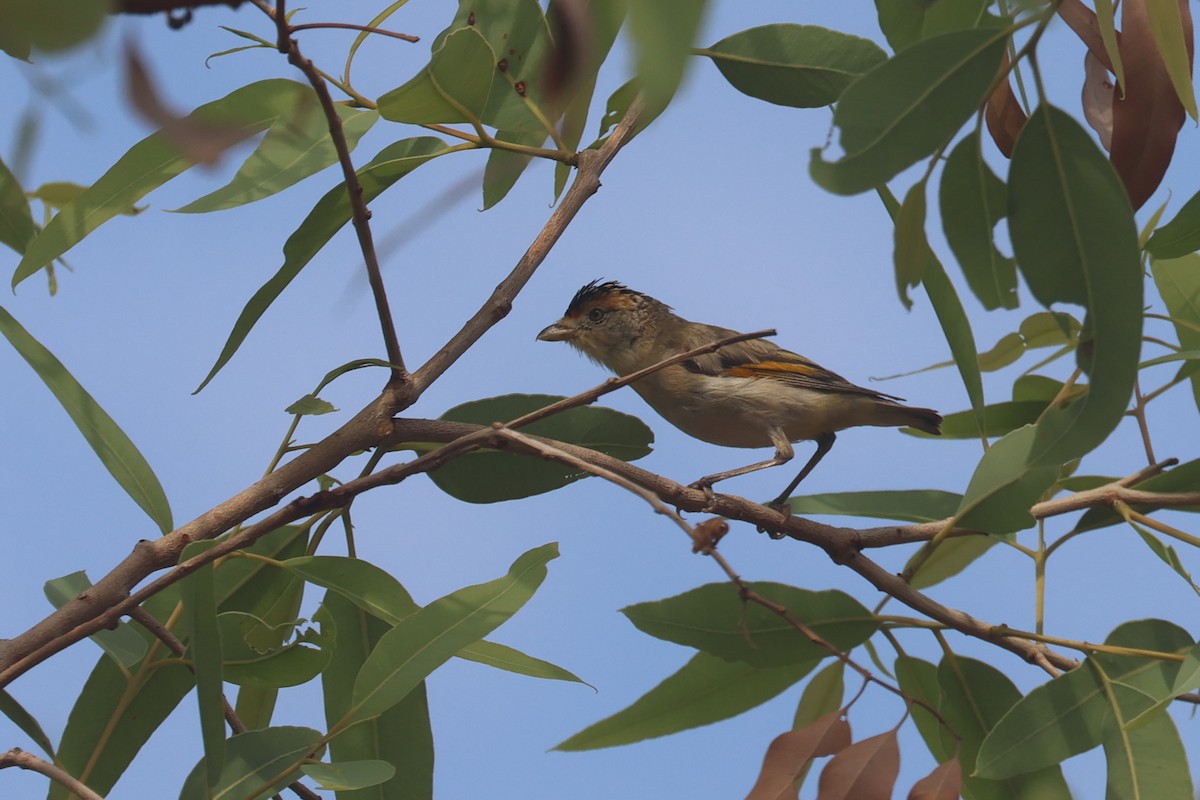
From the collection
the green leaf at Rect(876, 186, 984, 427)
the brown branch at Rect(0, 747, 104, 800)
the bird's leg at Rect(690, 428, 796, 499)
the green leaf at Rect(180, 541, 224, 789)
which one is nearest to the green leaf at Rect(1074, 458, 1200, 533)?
the green leaf at Rect(876, 186, 984, 427)

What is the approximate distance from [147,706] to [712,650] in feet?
3.76

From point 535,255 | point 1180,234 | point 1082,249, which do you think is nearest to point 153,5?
point 1082,249

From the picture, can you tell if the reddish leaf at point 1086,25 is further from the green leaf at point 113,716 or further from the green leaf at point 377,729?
the green leaf at point 113,716

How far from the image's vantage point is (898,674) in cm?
276

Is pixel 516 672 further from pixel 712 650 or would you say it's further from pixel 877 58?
pixel 877 58

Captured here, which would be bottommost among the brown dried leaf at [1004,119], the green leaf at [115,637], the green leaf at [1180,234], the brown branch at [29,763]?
the brown branch at [29,763]

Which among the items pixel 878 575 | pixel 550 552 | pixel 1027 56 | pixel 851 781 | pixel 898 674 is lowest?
pixel 851 781

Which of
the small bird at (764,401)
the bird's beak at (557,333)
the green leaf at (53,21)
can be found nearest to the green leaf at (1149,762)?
the small bird at (764,401)

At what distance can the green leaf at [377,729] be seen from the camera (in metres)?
2.33

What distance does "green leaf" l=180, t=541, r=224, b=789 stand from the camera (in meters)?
1.84

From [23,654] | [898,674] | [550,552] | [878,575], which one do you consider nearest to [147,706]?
[23,654]

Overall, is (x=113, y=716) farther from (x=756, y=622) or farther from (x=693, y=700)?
(x=756, y=622)

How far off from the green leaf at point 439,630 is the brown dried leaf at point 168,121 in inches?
54.1

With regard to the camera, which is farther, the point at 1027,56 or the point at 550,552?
the point at 550,552
